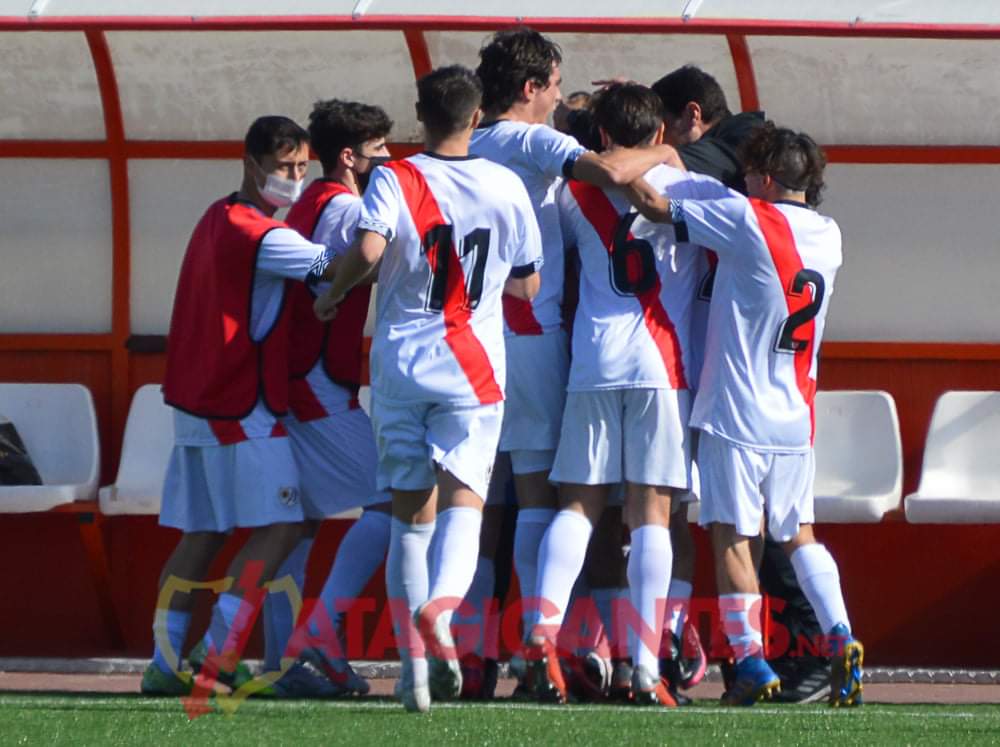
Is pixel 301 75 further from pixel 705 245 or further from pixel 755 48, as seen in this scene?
pixel 705 245

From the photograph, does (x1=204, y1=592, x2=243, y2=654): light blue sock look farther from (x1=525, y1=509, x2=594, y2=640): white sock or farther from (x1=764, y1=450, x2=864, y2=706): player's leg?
(x1=764, y1=450, x2=864, y2=706): player's leg

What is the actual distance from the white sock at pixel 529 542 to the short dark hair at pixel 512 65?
1.20 m

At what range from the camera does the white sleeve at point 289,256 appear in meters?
6.13

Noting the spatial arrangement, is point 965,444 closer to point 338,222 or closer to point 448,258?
point 338,222

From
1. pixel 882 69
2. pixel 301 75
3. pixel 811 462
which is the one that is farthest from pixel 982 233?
pixel 301 75

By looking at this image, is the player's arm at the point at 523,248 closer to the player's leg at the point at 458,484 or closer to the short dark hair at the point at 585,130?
the player's leg at the point at 458,484

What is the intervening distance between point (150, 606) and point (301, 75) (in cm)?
213

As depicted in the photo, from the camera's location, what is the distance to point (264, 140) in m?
6.30

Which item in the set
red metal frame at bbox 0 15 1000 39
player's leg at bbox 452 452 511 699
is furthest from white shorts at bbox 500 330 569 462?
red metal frame at bbox 0 15 1000 39

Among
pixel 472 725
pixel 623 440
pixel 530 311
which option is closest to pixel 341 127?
pixel 530 311

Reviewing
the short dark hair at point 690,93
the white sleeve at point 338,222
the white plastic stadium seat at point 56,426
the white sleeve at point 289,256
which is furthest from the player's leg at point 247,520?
the white plastic stadium seat at point 56,426

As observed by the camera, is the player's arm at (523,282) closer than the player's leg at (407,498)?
No

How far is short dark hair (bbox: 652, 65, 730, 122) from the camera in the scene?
6.50 metres

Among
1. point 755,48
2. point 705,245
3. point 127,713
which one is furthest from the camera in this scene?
point 755,48
